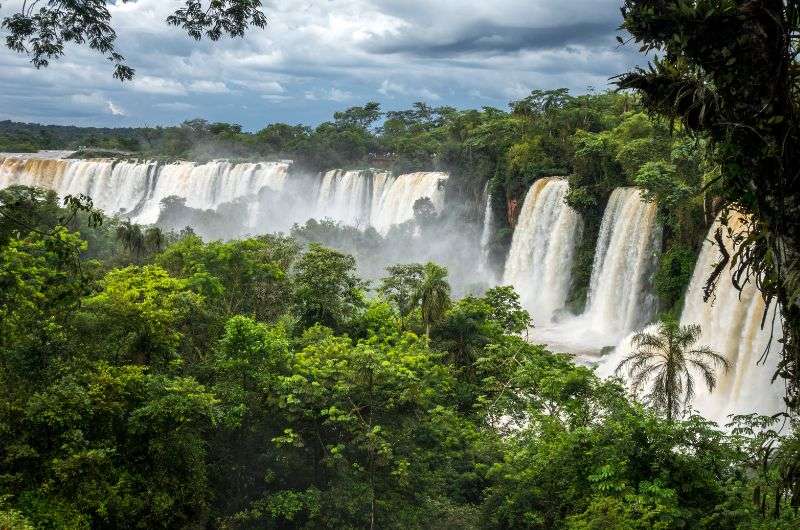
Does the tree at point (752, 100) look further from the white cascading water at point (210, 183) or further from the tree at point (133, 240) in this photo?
the white cascading water at point (210, 183)

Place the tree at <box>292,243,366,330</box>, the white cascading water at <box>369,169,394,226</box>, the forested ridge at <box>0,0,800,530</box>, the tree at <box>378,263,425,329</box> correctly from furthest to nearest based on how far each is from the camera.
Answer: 1. the white cascading water at <box>369,169,394,226</box>
2. the tree at <box>378,263,425,329</box>
3. the tree at <box>292,243,366,330</box>
4. the forested ridge at <box>0,0,800,530</box>

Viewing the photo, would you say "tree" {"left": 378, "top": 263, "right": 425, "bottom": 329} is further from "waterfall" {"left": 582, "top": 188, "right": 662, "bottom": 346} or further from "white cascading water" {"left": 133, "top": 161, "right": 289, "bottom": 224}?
"white cascading water" {"left": 133, "top": 161, "right": 289, "bottom": 224}

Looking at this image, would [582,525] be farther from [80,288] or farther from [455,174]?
[455,174]

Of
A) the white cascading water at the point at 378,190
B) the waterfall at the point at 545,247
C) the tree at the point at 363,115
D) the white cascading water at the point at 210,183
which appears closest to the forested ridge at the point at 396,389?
the waterfall at the point at 545,247

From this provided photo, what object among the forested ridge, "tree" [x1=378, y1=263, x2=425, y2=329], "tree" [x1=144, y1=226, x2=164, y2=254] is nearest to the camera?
the forested ridge

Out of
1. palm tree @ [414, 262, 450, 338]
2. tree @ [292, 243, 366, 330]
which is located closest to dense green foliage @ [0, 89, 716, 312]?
palm tree @ [414, 262, 450, 338]

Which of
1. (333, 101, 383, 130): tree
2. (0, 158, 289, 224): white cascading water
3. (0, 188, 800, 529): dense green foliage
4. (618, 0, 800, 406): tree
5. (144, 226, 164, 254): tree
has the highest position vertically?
(333, 101, 383, 130): tree

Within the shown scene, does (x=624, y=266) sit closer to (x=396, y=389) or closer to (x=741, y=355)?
(x=741, y=355)
